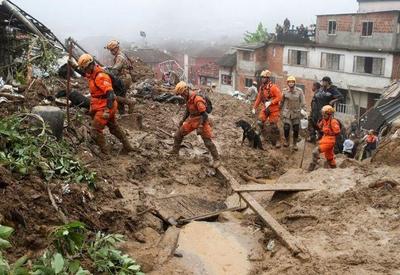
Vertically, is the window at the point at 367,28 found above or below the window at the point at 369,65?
above

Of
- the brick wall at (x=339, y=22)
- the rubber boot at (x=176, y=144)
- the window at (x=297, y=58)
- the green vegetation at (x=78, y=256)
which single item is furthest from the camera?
the window at (x=297, y=58)

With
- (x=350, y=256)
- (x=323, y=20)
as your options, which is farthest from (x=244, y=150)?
(x=323, y=20)

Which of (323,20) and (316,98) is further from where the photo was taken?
(323,20)

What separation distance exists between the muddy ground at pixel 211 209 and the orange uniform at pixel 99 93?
0.52 m

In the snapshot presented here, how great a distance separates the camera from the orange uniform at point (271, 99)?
32.9 ft

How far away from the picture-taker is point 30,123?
6449 mm

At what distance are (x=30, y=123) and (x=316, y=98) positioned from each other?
251 inches

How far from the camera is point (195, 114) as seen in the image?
8078mm

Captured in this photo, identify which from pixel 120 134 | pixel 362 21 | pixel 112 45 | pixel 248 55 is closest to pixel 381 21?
pixel 362 21

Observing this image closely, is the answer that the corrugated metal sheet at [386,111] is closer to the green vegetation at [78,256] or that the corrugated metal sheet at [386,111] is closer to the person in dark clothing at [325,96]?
the person in dark clothing at [325,96]

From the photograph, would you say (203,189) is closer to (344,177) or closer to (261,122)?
(344,177)

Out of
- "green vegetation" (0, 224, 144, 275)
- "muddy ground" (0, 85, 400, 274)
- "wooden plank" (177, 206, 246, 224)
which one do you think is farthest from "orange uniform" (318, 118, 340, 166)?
"green vegetation" (0, 224, 144, 275)

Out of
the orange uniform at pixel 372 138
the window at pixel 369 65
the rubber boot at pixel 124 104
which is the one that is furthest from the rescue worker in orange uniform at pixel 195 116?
the window at pixel 369 65

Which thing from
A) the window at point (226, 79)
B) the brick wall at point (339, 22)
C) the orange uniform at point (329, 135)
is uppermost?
the brick wall at point (339, 22)
